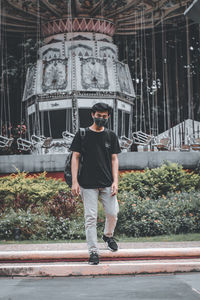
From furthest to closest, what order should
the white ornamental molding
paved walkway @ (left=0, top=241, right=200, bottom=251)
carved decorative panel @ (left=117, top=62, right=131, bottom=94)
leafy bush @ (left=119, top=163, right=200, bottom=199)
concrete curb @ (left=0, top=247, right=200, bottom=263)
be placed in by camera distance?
carved decorative panel @ (left=117, top=62, right=131, bottom=94), the white ornamental molding, leafy bush @ (left=119, top=163, right=200, bottom=199), paved walkway @ (left=0, top=241, right=200, bottom=251), concrete curb @ (left=0, top=247, right=200, bottom=263)

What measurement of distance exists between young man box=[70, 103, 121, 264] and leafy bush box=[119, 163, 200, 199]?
597 cm

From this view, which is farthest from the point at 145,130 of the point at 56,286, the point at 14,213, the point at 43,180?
the point at 56,286

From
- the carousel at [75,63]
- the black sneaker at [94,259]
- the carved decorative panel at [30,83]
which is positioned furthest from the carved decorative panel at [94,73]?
the black sneaker at [94,259]

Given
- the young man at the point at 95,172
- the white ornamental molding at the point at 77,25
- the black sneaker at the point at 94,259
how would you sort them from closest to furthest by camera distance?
the black sneaker at the point at 94,259 < the young man at the point at 95,172 < the white ornamental molding at the point at 77,25

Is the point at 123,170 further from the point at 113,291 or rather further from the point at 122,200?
the point at 113,291

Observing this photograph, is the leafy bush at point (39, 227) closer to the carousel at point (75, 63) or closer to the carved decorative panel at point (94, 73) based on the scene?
the carousel at point (75, 63)

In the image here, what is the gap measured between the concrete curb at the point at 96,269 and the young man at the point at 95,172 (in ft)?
0.74

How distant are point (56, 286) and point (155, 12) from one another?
24.9 metres

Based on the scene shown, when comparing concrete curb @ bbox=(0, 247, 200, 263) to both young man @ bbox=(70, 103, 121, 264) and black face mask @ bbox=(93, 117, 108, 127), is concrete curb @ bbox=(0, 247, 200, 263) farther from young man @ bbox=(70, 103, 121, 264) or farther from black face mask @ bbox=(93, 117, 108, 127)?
black face mask @ bbox=(93, 117, 108, 127)

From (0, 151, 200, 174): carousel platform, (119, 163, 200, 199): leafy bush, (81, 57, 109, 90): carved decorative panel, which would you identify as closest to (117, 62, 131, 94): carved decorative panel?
(81, 57, 109, 90): carved decorative panel

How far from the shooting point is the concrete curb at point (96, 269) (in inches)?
251

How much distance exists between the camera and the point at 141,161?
15.7 metres

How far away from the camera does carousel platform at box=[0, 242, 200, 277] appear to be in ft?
20.9

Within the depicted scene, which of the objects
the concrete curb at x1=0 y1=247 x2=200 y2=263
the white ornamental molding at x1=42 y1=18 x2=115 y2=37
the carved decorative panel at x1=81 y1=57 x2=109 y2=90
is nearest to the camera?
the concrete curb at x1=0 y1=247 x2=200 y2=263
